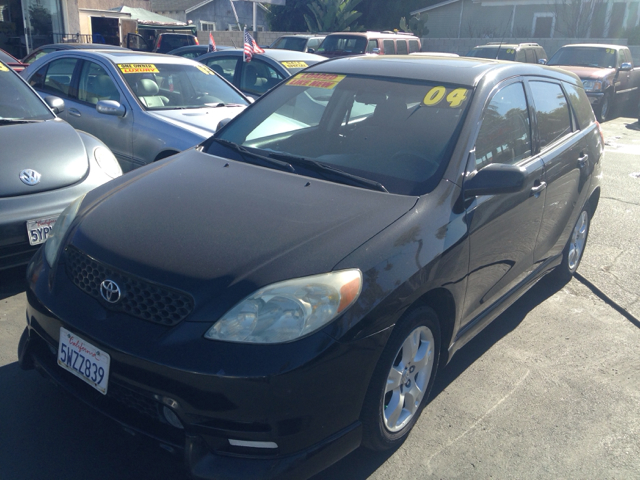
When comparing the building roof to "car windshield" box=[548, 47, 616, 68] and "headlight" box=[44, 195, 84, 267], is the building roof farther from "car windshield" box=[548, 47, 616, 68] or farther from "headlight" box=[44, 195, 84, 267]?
"headlight" box=[44, 195, 84, 267]

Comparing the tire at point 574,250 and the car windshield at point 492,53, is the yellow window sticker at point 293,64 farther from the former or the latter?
the car windshield at point 492,53

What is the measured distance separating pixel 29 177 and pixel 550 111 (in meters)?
3.66

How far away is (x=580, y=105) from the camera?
15.4 ft

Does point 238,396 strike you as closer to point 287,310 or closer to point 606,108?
point 287,310

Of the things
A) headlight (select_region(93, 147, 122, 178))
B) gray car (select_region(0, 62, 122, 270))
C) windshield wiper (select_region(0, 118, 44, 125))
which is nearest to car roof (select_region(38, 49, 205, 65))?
gray car (select_region(0, 62, 122, 270))

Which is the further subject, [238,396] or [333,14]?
[333,14]

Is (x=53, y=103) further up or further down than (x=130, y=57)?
further down

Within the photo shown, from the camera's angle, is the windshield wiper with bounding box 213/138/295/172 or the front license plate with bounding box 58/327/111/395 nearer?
the front license plate with bounding box 58/327/111/395

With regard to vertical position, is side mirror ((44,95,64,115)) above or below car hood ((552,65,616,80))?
above

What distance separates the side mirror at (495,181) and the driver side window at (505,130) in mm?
206

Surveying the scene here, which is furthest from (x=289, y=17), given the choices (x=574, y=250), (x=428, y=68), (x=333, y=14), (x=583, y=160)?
(x=428, y=68)

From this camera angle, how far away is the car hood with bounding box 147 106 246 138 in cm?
573

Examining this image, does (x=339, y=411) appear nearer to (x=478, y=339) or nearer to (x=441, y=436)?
(x=441, y=436)

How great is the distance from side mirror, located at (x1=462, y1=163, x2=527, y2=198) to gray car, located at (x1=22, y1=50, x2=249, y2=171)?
3.23 m
